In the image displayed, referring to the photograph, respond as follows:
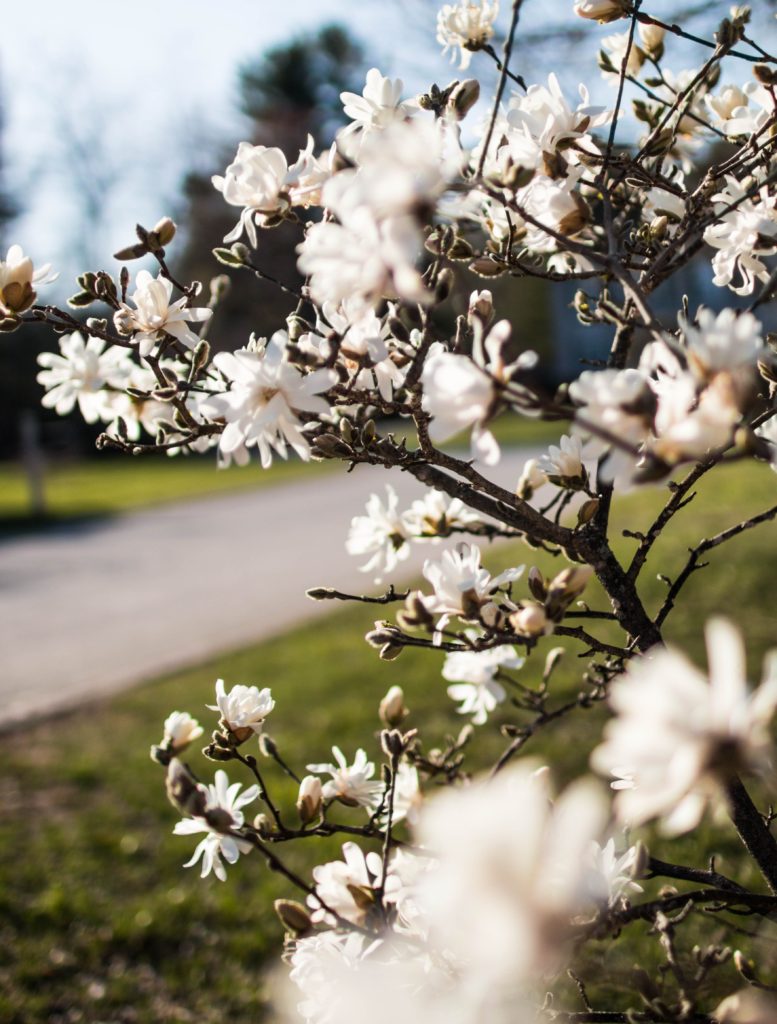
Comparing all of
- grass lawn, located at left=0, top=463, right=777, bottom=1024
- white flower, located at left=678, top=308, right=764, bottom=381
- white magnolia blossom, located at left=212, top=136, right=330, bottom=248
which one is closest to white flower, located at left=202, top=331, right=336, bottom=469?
white magnolia blossom, located at left=212, top=136, right=330, bottom=248

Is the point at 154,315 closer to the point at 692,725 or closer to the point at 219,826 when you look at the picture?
the point at 219,826

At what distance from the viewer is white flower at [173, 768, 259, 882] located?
1.10 metres

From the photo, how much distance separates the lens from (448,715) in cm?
438

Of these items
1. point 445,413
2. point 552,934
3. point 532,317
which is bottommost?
point 532,317

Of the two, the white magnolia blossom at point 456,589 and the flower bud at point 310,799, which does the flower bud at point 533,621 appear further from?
the flower bud at point 310,799

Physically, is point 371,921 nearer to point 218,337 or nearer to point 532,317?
point 218,337

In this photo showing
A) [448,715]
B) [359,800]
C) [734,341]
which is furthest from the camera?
[448,715]

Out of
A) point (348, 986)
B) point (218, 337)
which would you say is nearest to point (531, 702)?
point (348, 986)

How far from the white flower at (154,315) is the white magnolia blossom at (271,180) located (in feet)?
0.59

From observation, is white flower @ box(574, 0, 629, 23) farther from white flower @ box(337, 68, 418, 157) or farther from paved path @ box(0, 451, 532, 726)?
paved path @ box(0, 451, 532, 726)

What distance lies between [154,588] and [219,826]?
696cm

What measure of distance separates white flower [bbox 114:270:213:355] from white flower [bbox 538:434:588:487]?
526 mm

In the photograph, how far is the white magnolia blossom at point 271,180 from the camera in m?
1.23

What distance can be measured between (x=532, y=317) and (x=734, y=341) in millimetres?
28155
